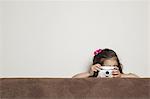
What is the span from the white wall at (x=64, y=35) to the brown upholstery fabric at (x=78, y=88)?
717 mm

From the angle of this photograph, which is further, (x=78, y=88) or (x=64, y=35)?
(x=64, y=35)

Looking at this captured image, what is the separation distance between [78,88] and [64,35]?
747mm

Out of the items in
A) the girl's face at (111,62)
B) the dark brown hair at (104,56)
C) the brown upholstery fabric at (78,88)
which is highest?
the dark brown hair at (104,56)

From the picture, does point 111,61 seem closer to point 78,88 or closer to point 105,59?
point 105,59

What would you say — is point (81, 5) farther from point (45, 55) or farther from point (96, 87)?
point (96, 87)

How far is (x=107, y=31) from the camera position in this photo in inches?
61.9

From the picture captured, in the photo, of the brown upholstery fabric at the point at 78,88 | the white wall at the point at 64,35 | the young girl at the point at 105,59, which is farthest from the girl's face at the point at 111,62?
the brown upholstery fabric at the point at 78,88

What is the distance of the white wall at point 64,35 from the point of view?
1562mm

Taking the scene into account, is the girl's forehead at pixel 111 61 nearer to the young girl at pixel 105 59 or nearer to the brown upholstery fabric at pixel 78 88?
the young girl at pixel 105 59

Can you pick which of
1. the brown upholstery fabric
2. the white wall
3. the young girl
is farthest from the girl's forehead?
the brown upholstery fabric

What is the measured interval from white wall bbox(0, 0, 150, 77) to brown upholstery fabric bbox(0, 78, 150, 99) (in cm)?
72

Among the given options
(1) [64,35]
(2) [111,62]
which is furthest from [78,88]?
(1) [64,35]

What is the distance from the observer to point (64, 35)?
1.56m

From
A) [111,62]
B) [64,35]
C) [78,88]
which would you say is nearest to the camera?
[78,88]
